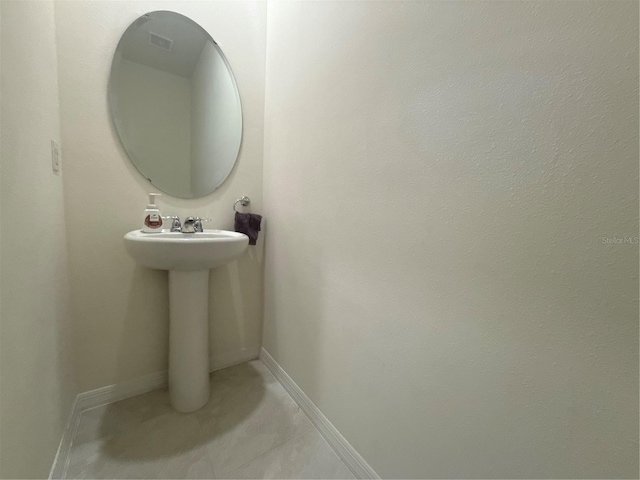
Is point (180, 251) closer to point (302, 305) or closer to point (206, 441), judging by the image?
point (302, 305)

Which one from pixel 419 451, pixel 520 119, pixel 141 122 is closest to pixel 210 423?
pixel 419 451

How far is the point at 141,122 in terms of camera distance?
1152mm

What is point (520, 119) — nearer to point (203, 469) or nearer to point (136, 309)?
point (203, 469)

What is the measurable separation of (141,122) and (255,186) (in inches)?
22.7

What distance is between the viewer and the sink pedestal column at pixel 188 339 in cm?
110

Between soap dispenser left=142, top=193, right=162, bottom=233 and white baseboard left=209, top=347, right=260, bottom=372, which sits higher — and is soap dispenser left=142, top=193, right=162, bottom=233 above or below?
above

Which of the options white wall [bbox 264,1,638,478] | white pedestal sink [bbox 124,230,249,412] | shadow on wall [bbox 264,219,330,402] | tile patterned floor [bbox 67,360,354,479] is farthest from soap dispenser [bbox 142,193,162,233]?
tile patterned floor [bbox 67,360,354,479]

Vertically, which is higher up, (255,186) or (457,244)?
(255,186)

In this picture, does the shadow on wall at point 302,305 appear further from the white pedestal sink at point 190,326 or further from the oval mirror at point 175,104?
the oval mirror at point 175,104

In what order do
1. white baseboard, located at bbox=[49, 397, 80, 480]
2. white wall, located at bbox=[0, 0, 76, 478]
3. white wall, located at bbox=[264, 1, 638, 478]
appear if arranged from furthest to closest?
white baseboard, located at bbox=[49, 397, 80, 480] → white wall, located at bbox=[0, 0, 76, 478] → white wall, located at bbox=[264, 1, 638, 478]

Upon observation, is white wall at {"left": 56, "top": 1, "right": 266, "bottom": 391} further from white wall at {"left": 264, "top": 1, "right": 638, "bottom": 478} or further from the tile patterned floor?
white wall at {"left": 264, "top": 1, "right": 638, "bottom": 478}

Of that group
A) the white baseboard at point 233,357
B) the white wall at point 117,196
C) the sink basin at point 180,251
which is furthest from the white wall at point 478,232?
the white baseboard at point 233,357

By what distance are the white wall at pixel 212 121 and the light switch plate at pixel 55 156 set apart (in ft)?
1.54

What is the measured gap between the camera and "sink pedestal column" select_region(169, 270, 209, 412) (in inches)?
43.4
